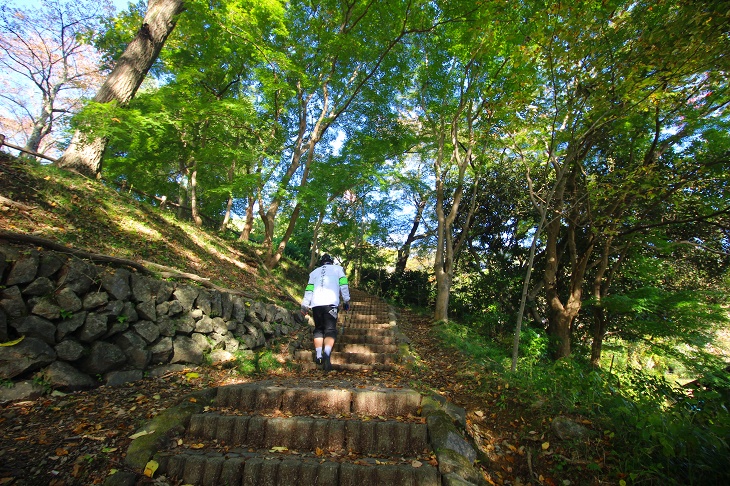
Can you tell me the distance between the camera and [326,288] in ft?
17.8

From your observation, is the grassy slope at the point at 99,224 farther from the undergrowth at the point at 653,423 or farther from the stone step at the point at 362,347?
the undergrowth at the point at 653,423

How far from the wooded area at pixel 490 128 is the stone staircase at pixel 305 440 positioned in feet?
10.8

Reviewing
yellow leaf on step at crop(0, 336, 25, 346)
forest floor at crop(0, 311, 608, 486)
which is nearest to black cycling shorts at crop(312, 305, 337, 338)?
A: forest floor at crop(0, 311, 608, 486)

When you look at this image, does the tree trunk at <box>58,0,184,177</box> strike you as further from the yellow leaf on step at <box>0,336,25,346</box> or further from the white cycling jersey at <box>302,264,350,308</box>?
the white cycling jersey at <box>302,264,350,308</box>

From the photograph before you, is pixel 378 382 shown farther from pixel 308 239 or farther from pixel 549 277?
pixel 308 239

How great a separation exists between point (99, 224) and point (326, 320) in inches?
173

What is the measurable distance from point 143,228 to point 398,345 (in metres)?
6.14

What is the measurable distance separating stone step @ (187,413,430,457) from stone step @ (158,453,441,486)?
0.42m

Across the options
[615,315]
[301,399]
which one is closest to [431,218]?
[615,315]

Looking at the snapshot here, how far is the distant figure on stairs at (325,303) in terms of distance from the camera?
5.30 meters

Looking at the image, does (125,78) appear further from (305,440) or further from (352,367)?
(305,440)

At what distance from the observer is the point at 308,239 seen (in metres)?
18.7

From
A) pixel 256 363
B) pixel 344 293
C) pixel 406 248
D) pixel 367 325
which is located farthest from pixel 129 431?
pixel 406 248

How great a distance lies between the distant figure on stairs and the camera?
5301 mm
